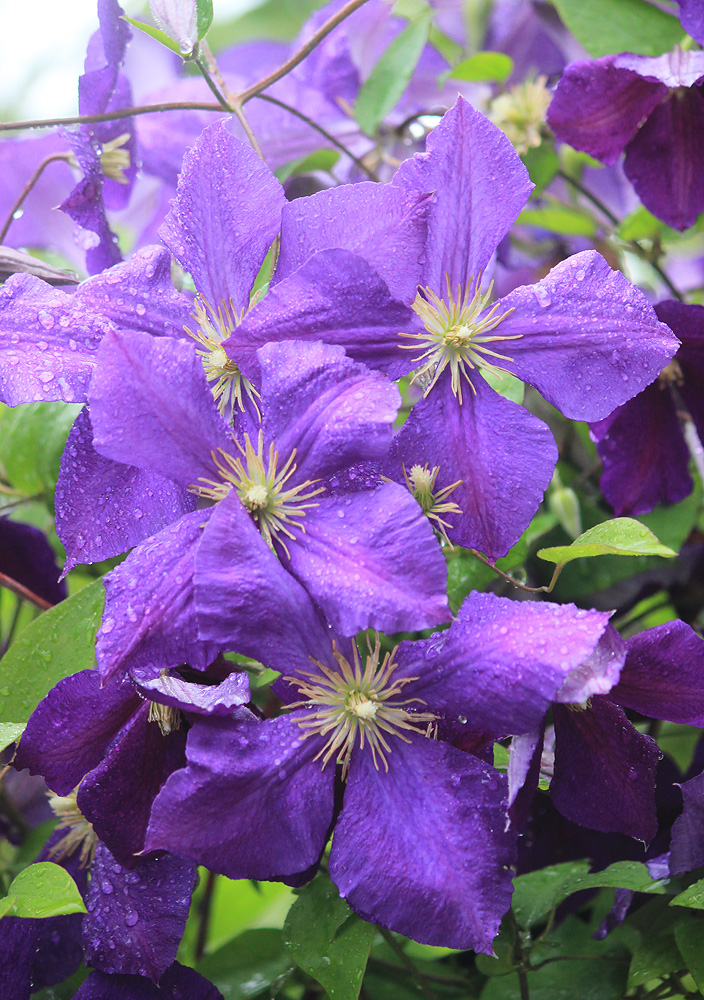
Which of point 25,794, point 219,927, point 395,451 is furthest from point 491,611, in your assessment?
point 219,927

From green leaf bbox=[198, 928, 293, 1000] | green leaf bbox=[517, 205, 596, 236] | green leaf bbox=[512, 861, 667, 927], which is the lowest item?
green leaf bbox=[198, 928, 293, 1000]

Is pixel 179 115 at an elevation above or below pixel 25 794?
above

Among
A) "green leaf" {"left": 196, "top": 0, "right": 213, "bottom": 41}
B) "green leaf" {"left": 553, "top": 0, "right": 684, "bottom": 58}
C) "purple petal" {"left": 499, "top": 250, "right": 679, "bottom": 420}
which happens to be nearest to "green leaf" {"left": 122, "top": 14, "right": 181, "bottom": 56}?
"green leaf" {"left": 196, "top": 0, "right": 213, "bottom": 41}

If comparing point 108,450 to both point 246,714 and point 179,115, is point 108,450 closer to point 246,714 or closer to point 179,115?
point 246,714

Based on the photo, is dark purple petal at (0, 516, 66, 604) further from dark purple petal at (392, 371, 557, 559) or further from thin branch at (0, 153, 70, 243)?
dark purple petal at (392, 371, 557, 559)

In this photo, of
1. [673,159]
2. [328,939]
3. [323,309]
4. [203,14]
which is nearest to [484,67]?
[673,159]

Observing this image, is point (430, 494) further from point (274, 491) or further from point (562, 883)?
point (562, 883)
